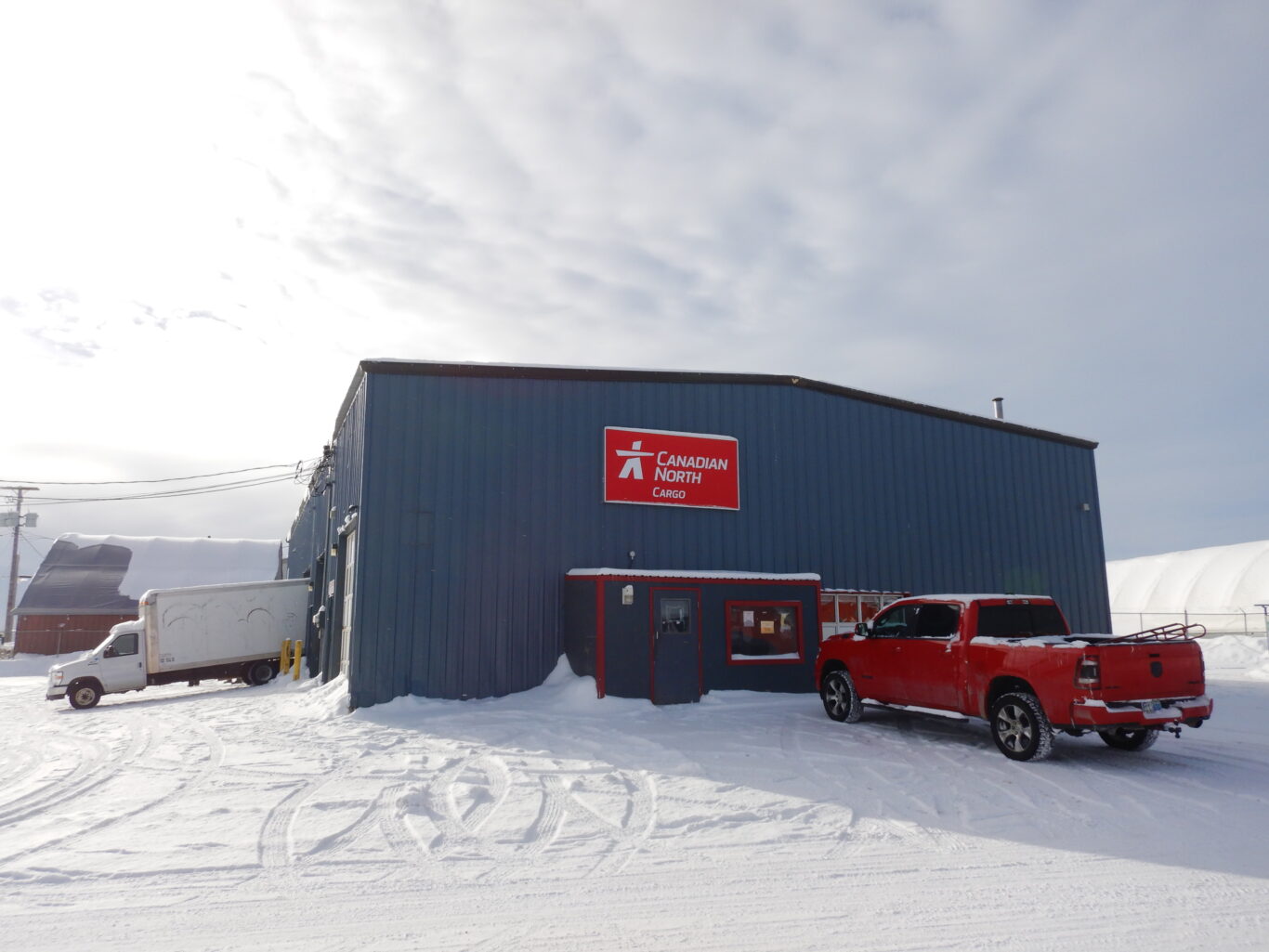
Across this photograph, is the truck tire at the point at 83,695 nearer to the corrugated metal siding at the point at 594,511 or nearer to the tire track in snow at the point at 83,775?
the tire track in snow at the point at 83,775

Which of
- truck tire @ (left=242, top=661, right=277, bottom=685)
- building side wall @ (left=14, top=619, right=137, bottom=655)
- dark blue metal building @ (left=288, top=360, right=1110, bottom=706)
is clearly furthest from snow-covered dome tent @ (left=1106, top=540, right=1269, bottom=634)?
building side wall @ (left=14, top=619, right=137, bottom=655)

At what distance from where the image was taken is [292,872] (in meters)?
6.05

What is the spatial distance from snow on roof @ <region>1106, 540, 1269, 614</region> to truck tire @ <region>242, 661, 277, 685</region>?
1790 inches

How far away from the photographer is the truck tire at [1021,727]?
9484 millimetres

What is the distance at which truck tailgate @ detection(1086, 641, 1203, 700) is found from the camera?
9.02 meters

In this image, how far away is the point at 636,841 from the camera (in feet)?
22.5

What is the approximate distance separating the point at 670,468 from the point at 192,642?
13560mm

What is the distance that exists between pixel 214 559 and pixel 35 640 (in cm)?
1253

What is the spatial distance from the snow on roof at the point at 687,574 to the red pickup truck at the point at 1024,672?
3949 mm

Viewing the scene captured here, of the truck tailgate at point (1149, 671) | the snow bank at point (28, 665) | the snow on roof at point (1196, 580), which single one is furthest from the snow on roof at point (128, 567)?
the snow on roof at point (1196, 580)

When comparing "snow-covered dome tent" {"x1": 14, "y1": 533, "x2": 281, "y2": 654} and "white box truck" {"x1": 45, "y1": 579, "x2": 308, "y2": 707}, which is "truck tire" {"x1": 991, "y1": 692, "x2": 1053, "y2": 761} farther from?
"snow-covered dome tent" {"x1": 14, "y1": 533, "x2": 281, "y2": 654}

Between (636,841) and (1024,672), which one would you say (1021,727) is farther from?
(636,841)

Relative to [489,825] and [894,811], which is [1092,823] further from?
[489,825]

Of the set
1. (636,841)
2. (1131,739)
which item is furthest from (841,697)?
(636,841)
